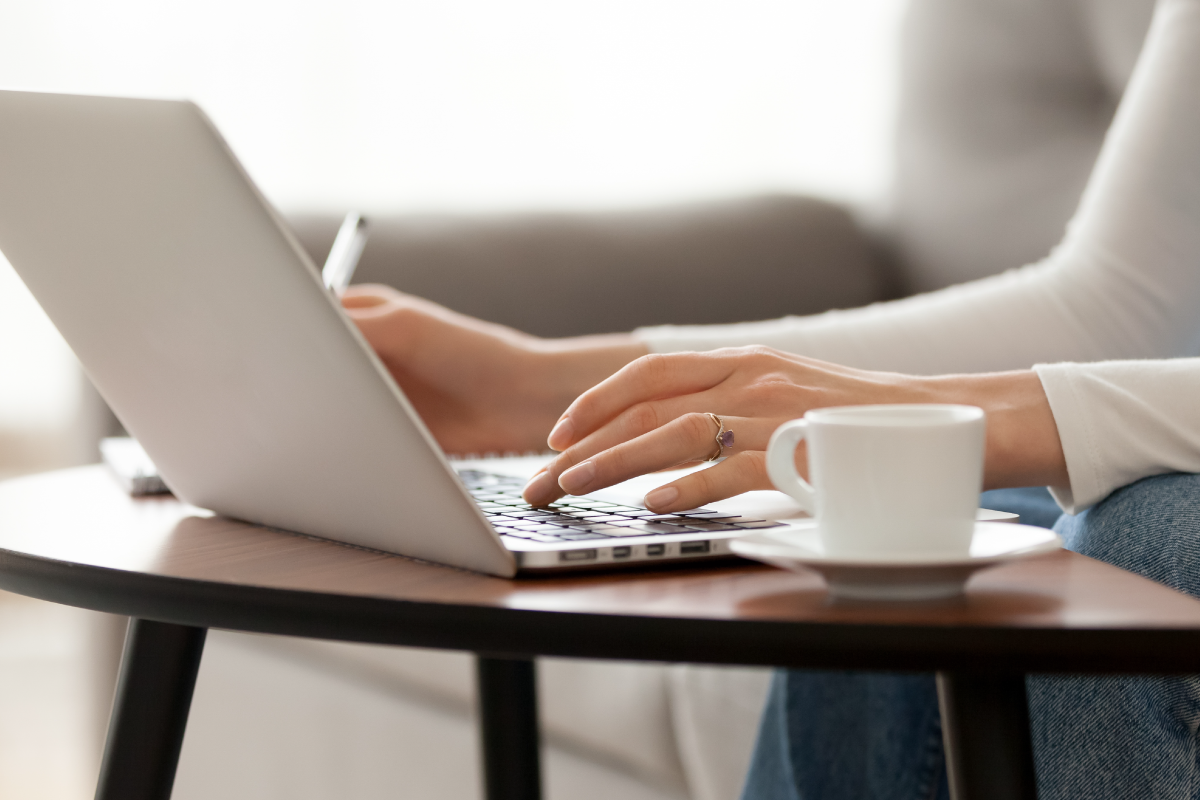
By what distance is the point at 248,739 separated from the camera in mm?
1289

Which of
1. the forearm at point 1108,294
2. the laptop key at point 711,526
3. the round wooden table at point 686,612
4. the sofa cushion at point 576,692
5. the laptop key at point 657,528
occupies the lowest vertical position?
the sofa cushion at point 576,692

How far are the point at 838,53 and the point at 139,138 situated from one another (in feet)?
6.01

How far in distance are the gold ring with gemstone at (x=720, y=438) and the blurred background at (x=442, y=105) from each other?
1209 millimetres

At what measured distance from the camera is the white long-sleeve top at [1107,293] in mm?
918

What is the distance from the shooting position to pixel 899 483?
0.33m

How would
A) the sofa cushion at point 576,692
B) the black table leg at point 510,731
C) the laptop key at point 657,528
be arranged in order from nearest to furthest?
the laptop key at point 657,528
the black table leg at point 510,731
the sofa cushion at point 576,692

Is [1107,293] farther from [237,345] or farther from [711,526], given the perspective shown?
[237,345]

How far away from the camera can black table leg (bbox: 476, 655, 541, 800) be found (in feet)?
2.33

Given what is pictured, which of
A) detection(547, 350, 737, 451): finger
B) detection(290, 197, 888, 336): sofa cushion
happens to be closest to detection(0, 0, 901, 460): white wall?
detection(290, 197, 888, 336): sofa cushion

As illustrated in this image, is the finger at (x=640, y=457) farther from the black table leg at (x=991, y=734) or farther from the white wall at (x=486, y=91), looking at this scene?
the white wall at (x=486, y=91)

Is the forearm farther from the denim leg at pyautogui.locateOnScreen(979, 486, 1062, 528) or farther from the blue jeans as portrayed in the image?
the blue jeans

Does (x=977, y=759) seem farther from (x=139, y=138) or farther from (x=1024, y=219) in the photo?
(x=1024, y=219)

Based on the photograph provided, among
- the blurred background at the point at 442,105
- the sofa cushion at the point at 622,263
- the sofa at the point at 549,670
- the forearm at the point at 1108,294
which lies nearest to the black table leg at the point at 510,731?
the sofa at the point at 549,670

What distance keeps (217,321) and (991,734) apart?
1.06ft
